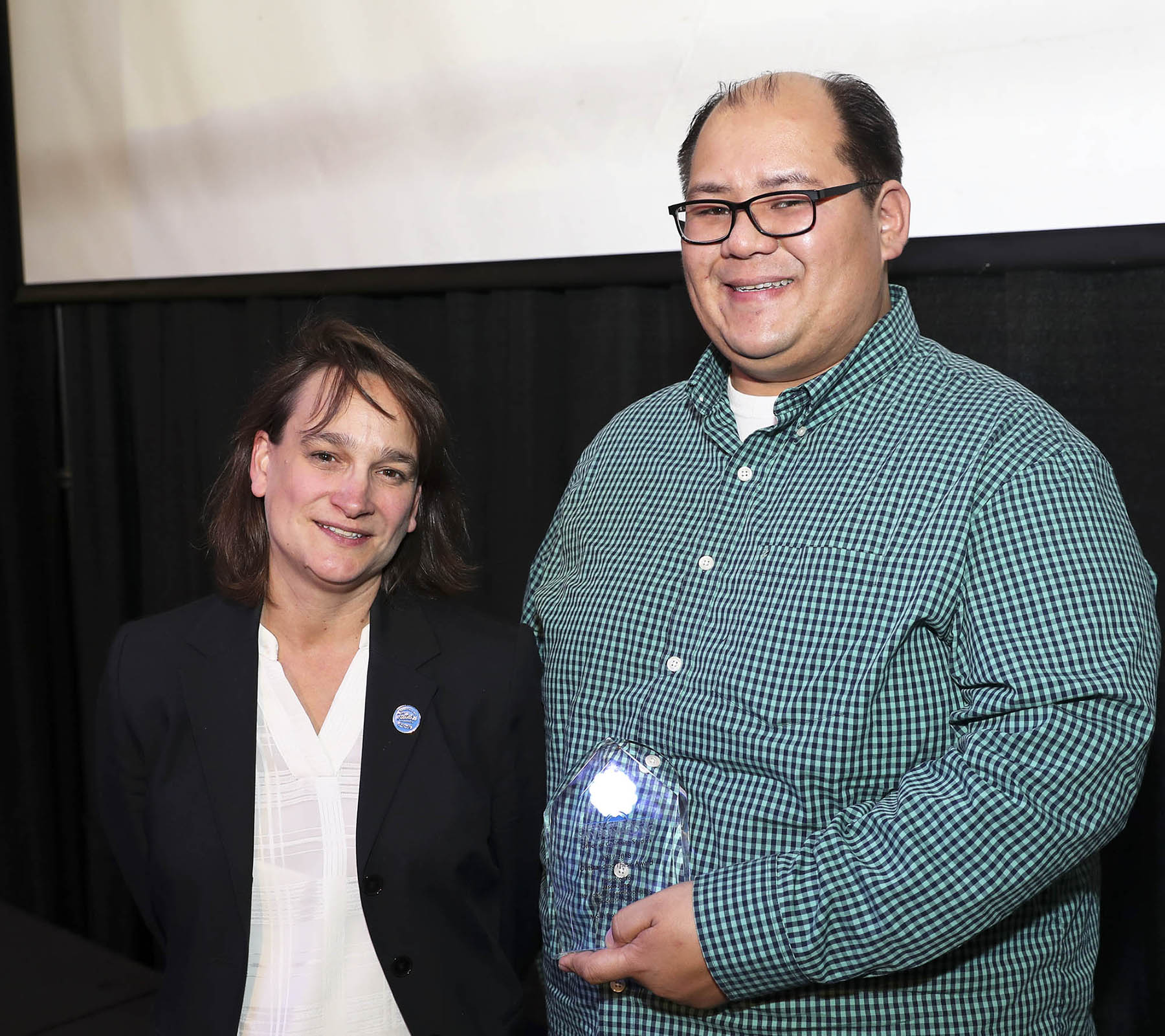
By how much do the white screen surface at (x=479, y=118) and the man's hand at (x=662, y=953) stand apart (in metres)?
1.14

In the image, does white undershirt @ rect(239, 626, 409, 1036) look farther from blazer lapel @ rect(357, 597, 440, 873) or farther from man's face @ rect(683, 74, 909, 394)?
man's face @ rect(683, 74, 909, 394)

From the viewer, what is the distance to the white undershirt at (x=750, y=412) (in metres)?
1.57

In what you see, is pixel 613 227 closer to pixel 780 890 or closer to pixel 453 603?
pixel 453 603

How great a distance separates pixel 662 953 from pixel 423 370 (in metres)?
1.69

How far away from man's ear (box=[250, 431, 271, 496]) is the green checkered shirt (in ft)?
1.51

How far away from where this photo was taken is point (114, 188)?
3.21 m

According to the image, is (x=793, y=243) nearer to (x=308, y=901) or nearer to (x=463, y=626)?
(x=463, y=626)

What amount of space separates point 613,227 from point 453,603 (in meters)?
0.85

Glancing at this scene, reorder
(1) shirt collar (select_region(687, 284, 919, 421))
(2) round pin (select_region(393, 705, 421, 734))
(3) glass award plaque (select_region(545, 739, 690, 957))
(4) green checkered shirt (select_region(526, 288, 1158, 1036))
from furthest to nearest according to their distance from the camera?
1. (2) round pin (select_region(393, 705, 421, 734))
2. (1) shirt collar (select_region(687, 284, 919, 421))
3. (3) glass award plaque (select_region(545, 739, 690, 957))
4. (4) green checkered shirt (select_region(526, 288, 1158, 1036))

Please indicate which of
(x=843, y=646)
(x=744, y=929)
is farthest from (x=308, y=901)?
(x=843, y=646)

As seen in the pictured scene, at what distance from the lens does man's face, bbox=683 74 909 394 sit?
144 centimetres

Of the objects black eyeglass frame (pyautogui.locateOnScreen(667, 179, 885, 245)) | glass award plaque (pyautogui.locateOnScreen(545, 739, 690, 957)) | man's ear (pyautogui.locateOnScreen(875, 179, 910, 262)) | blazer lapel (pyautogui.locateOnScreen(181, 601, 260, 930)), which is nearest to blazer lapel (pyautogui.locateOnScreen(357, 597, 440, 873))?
blazer lapel (pyautogui.locateOnScreen(181, 601, 260, 930))

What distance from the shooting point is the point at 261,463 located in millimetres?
1706

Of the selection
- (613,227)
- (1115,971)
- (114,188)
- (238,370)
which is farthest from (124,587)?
(1115,971)
